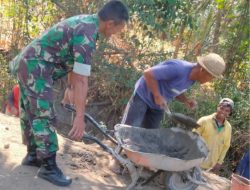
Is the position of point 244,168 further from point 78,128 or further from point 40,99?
point 40,99

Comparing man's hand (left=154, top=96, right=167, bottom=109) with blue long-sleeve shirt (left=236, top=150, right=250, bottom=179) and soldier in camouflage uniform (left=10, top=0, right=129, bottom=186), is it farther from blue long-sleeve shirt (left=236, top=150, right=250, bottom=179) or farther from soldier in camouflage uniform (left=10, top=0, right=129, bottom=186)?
blue long-sleeve shirt (left=236, top=150, right=250, bottom=179)

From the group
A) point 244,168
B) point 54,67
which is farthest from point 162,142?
point 244,168

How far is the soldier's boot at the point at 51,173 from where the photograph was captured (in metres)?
4.08

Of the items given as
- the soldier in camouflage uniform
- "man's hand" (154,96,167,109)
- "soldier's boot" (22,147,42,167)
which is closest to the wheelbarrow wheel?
"man's hand" (154,96,167,109)

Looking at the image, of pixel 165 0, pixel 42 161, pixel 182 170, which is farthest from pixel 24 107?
pixel 165 0

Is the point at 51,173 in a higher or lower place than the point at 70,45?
lower

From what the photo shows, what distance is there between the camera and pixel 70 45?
12.3 feet

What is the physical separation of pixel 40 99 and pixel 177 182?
1.69 meters

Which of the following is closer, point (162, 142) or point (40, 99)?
point (40, 99)

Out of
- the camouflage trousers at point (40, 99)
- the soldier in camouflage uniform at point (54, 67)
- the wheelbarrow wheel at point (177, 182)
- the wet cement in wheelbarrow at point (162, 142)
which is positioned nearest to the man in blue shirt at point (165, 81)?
the wet cement in wheelbarrow at point (162, 142)

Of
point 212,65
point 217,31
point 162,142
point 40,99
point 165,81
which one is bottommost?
point 162,142

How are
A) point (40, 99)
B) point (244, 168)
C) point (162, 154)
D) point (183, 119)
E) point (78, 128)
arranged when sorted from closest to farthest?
point (78, 128) → point (40, 99) → point (162, 154) → point (183, 119) → point (244, 168)

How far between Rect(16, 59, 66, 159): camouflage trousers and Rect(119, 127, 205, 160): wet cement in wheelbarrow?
0.84m

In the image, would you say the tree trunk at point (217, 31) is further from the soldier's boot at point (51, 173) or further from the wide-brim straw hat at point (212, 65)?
the soldier's boot at point (51, 173)
